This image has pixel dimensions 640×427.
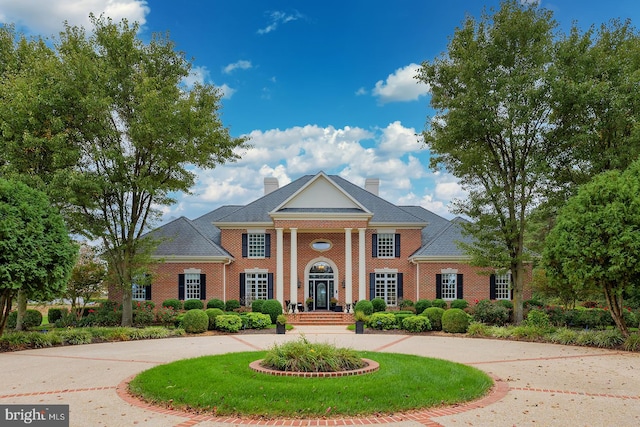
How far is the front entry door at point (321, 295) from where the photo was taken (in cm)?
3175

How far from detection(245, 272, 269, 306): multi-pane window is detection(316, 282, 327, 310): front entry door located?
134 inches

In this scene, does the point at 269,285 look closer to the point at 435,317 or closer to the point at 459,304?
the point at 459,304

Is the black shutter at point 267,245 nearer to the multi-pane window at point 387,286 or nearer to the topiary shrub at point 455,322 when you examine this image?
the multi-pane window at point 387,286

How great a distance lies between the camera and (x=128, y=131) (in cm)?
2102

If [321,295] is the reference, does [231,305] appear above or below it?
below

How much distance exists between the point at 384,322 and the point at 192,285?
40.8 ft

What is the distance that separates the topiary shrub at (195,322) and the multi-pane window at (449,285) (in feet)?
48.8

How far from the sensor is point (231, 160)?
81.1 feet

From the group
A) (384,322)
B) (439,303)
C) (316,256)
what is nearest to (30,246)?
(384,322)

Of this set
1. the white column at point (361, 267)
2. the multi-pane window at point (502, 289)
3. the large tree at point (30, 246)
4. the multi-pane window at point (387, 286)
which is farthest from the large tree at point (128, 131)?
the multi-pane window at point (502, 289)

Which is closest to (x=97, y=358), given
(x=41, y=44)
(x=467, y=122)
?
(x=41, y=44)

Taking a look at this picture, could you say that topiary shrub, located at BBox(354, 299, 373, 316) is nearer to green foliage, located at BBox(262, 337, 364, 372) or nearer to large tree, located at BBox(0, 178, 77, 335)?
large tree, located at BBox(0, 178, 77, 335)

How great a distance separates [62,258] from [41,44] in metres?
10.6

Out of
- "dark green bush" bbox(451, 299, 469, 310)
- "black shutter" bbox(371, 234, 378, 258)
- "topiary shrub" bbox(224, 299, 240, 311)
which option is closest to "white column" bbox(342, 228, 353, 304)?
"black shutter" bbox(371, 234, 378, 258)
